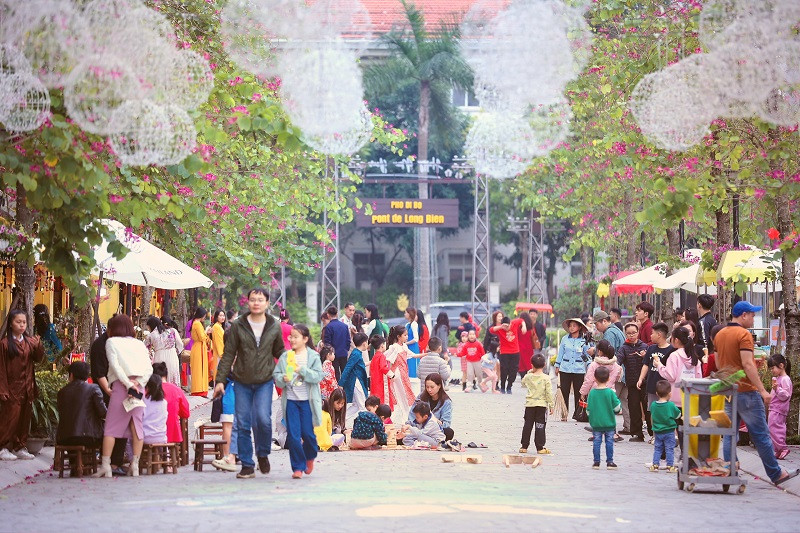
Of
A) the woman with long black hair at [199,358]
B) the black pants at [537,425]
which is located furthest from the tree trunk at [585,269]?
the black pants at [537,425]

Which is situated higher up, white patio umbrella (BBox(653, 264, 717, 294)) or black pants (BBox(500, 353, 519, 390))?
white patio umbrella (BBox(653, 264, 717, 294))

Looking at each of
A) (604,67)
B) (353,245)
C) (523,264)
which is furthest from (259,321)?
(353,245)

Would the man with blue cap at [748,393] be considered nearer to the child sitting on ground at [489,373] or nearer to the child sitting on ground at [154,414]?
the child sitting on ground at [154,414]

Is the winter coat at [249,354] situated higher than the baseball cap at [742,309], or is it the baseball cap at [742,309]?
the baseball cap at [742,309]

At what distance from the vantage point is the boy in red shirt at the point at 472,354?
31391mm

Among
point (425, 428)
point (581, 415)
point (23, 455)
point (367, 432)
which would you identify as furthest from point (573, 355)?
point (23, 455)

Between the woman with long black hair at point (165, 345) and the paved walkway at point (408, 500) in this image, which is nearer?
the paved walkway at point (408, 500)

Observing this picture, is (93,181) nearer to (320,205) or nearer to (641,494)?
(641,494)

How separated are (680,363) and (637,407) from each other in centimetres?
307

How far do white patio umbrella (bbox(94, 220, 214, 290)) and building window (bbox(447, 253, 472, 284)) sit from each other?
49.0m

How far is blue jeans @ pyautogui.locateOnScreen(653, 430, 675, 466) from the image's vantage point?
15125mm

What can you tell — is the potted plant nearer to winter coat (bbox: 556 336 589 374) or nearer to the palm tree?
winter coat (bbox: 556 336 589 374)

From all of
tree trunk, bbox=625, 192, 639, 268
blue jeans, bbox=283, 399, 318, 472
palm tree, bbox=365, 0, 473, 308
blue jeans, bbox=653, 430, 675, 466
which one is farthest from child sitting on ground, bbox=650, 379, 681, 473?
palm tree, bbox=365, 0, 473, 308

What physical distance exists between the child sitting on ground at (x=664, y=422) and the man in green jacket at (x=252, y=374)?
157 inches
